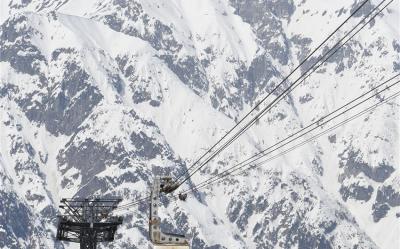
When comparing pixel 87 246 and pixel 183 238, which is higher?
pixel 87 246

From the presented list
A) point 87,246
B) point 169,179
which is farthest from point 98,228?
point 169,179

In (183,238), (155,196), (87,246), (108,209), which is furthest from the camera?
(87,246)

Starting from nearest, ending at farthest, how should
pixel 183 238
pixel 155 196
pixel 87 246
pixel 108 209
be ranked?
pixel 183 238
pixel 155 196
pixel 108 209
pixel 87 246

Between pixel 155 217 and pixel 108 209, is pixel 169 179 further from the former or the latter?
pixel 108 209

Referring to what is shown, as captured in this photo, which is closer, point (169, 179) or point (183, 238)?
point (183, 238)

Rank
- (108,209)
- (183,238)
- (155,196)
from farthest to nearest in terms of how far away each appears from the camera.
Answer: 1. (108,209)
2. (155,196)
3. (183,238)

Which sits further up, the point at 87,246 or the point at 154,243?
the point at 87,246

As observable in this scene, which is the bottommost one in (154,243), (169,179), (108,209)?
(154,243)

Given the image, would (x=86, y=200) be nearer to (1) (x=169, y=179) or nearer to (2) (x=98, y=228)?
(2) (x=98, y=228)

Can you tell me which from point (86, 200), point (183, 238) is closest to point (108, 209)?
point (86, 200)
